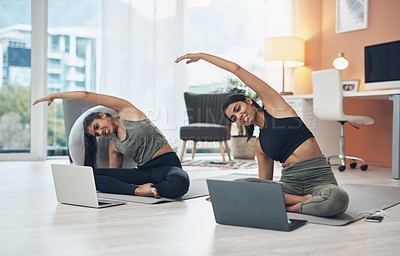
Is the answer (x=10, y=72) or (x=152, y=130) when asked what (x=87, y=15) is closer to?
(x=10, y=72)

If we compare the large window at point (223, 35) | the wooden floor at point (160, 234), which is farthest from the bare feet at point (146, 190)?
the large window at point (223, 35)

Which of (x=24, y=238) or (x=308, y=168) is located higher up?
(x=308, y=168)

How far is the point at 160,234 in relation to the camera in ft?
6.13

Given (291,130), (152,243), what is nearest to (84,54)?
(291,130)

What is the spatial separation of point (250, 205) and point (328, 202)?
0.39 meters

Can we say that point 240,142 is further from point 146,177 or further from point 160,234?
point 160,234

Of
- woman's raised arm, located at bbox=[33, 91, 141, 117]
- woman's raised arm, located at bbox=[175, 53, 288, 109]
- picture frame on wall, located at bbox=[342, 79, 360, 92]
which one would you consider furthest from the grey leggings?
picture frame on wall, located at bbox=[342, 79, 360, 92]

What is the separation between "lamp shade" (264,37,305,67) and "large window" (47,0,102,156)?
6.81 ft

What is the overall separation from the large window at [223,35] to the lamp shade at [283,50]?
0.98 m

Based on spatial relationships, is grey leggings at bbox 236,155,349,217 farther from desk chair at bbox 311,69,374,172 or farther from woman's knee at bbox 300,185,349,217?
desk chair at bbox 311,69,374,172

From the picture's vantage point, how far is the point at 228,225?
80.0 inches

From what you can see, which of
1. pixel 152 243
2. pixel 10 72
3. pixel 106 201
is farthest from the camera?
pixel 10 72

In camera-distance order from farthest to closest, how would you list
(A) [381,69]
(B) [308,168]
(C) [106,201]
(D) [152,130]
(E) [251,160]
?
(E) [251,160] < (A) [381,69] < (D) [152,130] < (C) [106,201] < (B) [308,168]

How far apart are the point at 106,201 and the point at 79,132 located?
1.94ft
